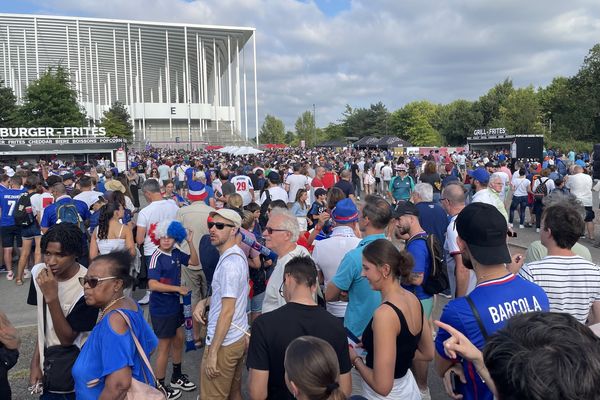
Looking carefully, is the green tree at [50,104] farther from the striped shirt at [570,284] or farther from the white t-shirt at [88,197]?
the striped shirt at [570,284]

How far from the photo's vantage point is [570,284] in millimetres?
2625

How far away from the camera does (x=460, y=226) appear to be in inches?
83.4

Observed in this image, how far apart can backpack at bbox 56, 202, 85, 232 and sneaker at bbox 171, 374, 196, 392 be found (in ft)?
10.7

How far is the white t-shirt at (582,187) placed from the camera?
31.9 ft

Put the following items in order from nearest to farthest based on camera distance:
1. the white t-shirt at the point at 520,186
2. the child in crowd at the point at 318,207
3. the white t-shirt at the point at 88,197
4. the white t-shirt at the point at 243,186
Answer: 1. the child in crowd at the point at 318,207
2. the white t-shirt at the point at 88,197
3. the white t-shirt at the point at 243,186
4. the white t-shirt at the point at 520,186

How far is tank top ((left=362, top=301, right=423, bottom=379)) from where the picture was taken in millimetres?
2312

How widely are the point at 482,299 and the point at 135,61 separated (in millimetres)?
78275

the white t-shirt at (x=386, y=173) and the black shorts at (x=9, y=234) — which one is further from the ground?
the white t-shirt at (x=386, y=173)

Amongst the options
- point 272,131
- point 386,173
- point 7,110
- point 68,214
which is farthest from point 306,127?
point 68,214

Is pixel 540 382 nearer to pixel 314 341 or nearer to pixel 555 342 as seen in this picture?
pixel 555 342

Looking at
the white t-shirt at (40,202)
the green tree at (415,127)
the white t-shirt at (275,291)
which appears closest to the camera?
the white t-shirt at (275,291)

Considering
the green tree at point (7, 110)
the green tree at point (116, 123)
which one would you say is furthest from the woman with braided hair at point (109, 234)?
the green tree at point (116, 123)

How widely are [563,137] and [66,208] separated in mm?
57254

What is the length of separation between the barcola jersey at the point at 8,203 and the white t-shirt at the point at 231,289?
6.44m
